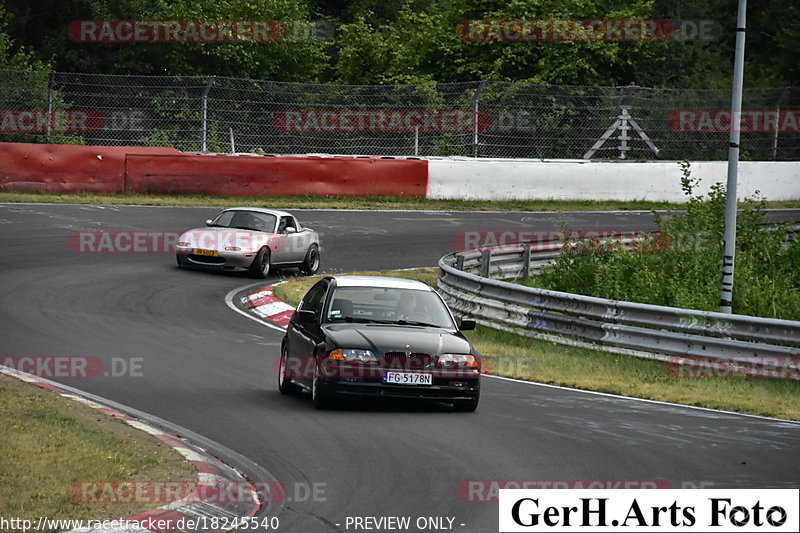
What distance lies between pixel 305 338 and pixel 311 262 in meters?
12.4

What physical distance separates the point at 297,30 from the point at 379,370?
4032cm

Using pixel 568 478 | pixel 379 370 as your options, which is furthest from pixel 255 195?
pixel 568 478

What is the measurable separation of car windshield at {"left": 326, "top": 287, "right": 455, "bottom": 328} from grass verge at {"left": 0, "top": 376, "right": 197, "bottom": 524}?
2707 millimetres

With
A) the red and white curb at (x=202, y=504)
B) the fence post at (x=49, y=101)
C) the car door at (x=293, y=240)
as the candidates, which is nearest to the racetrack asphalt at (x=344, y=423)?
the red and white curb at (x=202, y=504)

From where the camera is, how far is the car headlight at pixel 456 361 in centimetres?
1199

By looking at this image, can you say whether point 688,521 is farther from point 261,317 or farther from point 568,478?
point 261,317

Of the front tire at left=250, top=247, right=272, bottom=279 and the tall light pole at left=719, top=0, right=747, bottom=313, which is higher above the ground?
the tall light pole at left=719, top=0, right=747, bottom=313

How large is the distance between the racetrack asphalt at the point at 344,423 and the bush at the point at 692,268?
583cm

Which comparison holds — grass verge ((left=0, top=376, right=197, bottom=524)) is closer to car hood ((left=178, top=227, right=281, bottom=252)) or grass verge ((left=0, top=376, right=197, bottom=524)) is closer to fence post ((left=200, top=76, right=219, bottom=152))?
car hood ((left=178, top=227, right=281, bottom=252))

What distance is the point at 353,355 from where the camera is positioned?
11859 mm

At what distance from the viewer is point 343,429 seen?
1103cm

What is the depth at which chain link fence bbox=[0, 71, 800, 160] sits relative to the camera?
31.3 meters

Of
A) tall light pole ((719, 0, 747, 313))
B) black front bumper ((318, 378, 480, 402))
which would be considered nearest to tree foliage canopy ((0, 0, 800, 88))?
tall light pole ((719, 0, 747, 313))

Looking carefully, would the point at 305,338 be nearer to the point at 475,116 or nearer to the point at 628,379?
the point at 628,379
